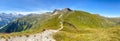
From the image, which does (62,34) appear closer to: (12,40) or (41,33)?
(41,33)

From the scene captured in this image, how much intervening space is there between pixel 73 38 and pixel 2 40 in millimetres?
33886

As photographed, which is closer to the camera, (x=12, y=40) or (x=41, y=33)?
(x=12, y=40)

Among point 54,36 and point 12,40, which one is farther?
point 54,36

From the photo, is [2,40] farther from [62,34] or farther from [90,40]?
[90,40]

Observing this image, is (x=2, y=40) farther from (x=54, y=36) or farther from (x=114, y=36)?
(x=114, y=36)

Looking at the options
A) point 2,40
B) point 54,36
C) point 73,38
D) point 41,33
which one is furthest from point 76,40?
point 2,40

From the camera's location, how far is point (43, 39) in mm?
112375

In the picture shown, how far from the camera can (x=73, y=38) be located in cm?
11356

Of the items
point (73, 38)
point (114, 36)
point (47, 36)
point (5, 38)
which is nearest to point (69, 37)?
point (73, 38)

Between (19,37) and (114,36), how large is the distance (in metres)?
45.1

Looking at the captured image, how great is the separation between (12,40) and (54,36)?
20.8 metres

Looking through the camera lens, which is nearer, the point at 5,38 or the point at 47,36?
the point at 5,38

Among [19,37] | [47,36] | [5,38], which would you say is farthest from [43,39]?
[5,38]

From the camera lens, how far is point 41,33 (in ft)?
388
